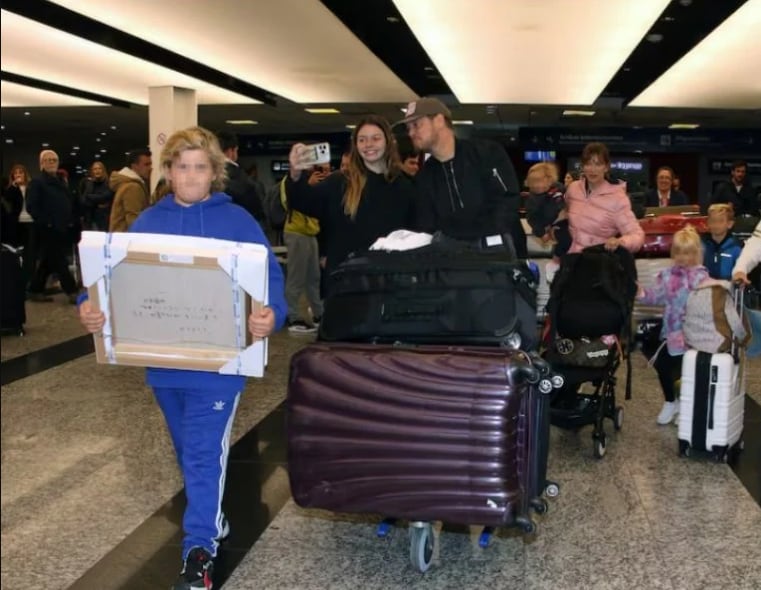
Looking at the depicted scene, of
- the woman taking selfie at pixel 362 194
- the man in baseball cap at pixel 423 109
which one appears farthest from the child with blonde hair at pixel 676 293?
the man in baseball cap at pixel 423 109

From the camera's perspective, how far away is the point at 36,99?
1680 centimetres

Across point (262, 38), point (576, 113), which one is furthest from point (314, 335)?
point (576, 113)

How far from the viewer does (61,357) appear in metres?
6.69

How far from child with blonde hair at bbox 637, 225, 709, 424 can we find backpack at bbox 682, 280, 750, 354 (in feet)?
0.62

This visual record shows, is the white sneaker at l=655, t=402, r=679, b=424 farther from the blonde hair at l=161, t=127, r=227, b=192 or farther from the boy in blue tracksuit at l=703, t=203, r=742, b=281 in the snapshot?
the blonde hair at l=161, t=127, r=227, b=192

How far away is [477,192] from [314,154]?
0.59 m

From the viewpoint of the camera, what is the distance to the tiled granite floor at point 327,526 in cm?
280

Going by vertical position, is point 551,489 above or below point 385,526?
above

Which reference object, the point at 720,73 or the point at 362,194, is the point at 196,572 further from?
the point at 720,73

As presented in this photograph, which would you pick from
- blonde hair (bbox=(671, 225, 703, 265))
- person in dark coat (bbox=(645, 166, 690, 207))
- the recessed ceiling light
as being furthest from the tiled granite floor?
the recessed ceiling light

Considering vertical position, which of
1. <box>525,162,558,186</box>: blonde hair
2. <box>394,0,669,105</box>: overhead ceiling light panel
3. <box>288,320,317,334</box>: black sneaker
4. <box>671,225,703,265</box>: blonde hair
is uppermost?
<box>394,0,669,105</box>: overhead ceiling light panel

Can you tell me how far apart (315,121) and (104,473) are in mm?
17410

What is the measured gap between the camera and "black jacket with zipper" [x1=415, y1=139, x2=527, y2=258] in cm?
305

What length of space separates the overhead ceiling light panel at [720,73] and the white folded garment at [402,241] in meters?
6.42
